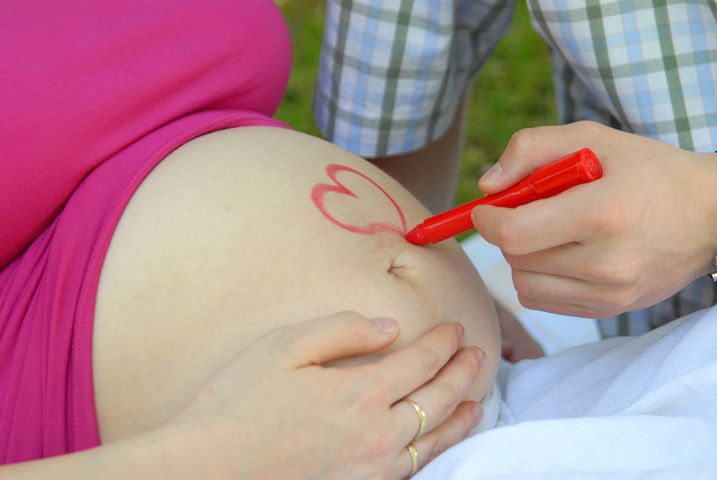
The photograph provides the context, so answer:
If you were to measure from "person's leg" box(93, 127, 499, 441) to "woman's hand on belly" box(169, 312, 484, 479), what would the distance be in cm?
6

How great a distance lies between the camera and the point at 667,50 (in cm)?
98

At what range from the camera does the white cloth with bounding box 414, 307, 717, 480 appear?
735 millimetres

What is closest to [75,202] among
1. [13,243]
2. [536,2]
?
[13,243]

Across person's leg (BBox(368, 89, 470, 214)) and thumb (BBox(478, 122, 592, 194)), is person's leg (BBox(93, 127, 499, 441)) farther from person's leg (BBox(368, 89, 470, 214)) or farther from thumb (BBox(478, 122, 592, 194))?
person's leg (BBox(368, 89, 470, 214))

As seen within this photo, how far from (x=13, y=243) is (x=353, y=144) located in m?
0.53

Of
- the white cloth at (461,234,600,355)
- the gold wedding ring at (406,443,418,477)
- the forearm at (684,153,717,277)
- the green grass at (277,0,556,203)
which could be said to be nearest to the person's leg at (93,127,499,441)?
the gold wedding ring at (406,443,418,477)

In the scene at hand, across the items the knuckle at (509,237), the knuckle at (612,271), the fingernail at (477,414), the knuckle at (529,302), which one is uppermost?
the knuckle at (509,237)

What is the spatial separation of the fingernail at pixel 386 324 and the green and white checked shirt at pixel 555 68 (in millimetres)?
416

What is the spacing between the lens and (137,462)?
665 mm

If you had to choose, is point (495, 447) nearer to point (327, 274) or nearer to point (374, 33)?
point (327, 274)

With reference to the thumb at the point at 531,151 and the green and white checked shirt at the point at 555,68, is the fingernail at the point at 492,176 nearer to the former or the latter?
the thumb at the point at 531,151

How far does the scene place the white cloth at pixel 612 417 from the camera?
0.74m

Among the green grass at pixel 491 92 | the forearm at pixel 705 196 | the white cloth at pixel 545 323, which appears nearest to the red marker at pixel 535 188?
the forearm at pixel 705 196

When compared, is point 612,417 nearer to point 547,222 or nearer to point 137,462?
point 547,222
